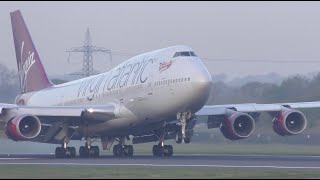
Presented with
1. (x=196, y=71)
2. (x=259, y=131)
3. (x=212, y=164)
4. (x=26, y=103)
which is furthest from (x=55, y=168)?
(x=259, y=131)

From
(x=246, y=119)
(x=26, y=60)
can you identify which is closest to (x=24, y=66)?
(x=26, y=60)

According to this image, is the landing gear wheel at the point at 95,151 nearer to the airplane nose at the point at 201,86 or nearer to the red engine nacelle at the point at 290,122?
the airplane nose at the point at 201,86

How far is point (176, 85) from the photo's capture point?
4425cm

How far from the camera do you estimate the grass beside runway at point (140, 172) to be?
28859mm

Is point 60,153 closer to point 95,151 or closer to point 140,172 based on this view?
point 95,151

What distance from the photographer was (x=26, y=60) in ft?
188

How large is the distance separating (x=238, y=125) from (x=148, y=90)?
18.4ft

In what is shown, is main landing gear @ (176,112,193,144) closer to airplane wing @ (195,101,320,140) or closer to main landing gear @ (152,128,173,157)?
main landing gear @ (152,128,173,157)

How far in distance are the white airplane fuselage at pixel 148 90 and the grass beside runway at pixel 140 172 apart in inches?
398

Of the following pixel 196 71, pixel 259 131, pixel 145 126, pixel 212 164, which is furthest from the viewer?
pixel 259 131

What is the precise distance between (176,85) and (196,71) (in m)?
1.25

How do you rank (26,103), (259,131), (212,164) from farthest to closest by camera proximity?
(259,131), (26,103), (212,164)

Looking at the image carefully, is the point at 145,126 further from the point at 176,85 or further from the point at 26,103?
the point at 26,103

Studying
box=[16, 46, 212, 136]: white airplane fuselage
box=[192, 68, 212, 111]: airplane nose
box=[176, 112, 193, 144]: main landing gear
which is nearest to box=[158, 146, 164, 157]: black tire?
box=[16, 46, 212, 136]: white airplane fuselage
